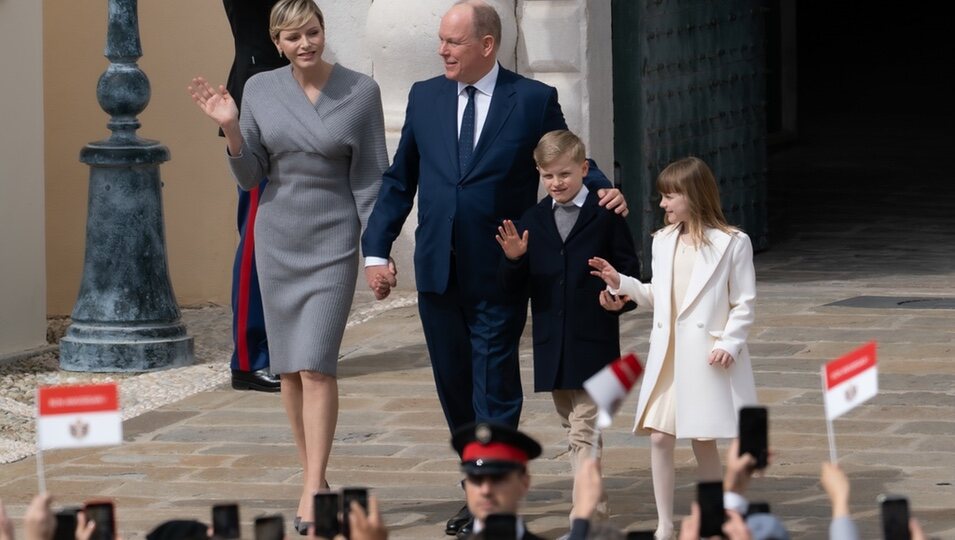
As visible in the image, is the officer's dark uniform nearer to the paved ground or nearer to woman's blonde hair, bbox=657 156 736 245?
the paved ground

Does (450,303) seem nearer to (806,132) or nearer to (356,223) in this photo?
(356,223)

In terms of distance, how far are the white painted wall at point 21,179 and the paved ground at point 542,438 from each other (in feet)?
3.20

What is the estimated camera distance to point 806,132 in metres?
22.9

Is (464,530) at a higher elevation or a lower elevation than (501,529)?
lower

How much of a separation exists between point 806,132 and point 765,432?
1864cm

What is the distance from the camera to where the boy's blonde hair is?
257 inches

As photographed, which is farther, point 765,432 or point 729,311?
point 729,311

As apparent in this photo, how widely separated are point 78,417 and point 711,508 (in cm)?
137

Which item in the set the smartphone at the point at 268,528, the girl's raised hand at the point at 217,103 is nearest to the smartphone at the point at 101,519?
the smartphone at the point at 268,528

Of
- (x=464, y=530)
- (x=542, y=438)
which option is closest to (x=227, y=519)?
(x=464, y=530)

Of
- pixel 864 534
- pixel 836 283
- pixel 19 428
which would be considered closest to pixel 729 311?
pixel 864 534

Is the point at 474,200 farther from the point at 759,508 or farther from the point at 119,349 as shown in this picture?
the point at 119,349

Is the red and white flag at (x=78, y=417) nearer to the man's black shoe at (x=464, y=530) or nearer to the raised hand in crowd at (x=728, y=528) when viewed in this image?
the raised hand in crowd at (x=728, y=528)

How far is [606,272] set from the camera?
6.49 meters
